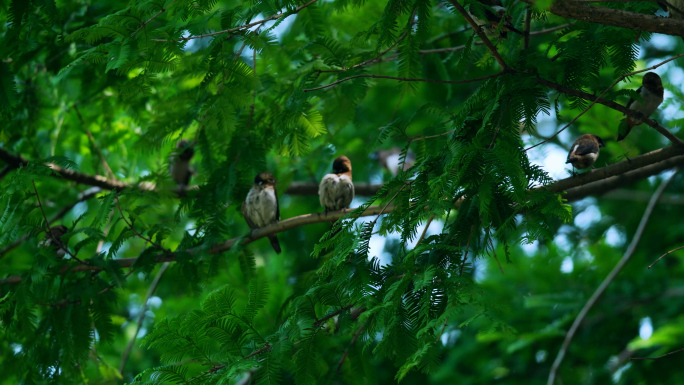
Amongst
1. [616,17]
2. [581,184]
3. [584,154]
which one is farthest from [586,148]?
[616,17]

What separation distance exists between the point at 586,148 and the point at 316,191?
3.69 meters

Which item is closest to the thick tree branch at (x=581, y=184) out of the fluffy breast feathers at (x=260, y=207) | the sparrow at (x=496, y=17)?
the sparrow at (x=496, y=17)

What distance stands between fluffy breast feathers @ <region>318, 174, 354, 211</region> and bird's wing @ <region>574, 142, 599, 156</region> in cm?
273

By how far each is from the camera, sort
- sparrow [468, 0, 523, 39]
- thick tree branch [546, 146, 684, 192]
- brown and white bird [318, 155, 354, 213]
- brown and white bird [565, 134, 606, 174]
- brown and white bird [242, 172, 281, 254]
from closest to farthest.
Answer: sparrow [468, 0, 523, 39] → thick tree branch [546, 146, 684, 192] → brown and white bird [565, 134, 606, 174] → brown and white bird [318, 155, 354, 213] → brown and white bird [242, 172, 281, 254]

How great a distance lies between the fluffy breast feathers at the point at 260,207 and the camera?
7.68m

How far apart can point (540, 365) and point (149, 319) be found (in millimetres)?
6741

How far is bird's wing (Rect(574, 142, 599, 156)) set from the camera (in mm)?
5547

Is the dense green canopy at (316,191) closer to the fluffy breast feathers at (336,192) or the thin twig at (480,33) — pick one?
the thin twig at (480,33)

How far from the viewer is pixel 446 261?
3.61 metres

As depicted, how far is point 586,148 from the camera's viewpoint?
221 inches

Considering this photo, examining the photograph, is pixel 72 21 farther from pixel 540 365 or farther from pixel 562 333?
pixel 540 365

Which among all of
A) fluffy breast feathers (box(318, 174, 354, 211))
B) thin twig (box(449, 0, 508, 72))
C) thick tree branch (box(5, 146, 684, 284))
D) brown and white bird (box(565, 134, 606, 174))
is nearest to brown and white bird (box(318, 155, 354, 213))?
fluffy breast feathers (box(318, 174, 354, 211))

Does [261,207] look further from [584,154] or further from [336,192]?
[584,154]

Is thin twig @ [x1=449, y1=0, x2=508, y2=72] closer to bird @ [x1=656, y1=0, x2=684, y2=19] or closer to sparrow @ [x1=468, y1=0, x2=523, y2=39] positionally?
sparrow @ [x1=468, y1=0, x2=523, y2=39]
